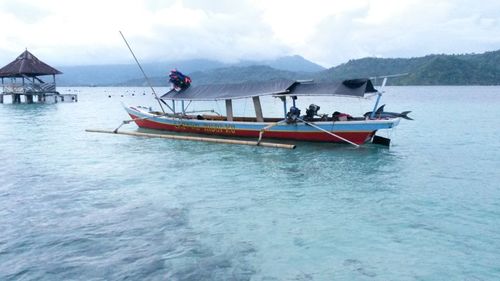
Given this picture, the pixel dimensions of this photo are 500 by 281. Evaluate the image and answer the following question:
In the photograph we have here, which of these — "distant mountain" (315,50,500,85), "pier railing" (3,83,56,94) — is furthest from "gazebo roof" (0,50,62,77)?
"distant mountain" (315,50,500,85)

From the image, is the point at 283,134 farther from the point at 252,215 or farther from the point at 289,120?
the point at 252,215

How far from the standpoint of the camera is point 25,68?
46594 millimetres

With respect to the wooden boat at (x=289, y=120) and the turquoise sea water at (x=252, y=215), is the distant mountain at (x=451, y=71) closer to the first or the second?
the wooden boat at (x=289, y=120)

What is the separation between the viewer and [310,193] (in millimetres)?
11648

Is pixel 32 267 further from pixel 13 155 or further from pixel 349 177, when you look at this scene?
pixel 13 155

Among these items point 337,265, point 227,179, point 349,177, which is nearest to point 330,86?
point 349,177

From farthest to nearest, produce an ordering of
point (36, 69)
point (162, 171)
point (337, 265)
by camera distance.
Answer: point (36, 69)
point (162, 171)
point (337, 265)

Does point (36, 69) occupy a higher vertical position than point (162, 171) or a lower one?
higher

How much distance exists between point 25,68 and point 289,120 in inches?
1596

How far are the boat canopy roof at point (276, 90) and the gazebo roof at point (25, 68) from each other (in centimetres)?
3171

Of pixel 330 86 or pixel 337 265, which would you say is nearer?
pixel 337 265

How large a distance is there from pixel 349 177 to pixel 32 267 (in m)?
9.82

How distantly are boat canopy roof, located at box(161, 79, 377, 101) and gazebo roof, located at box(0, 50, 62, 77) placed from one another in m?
31.7

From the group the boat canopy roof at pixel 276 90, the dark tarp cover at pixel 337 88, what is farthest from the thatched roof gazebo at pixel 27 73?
the dark tarp cover at pixel 337 88
